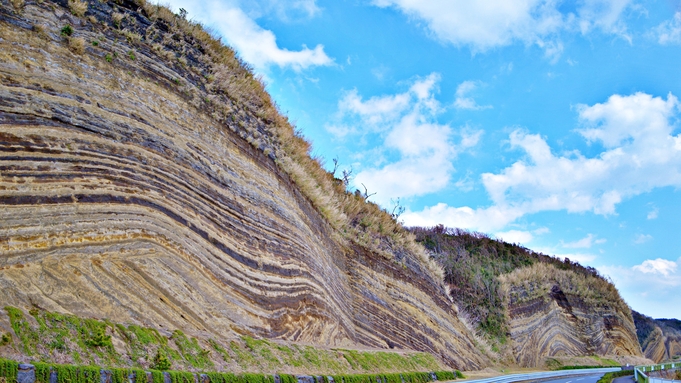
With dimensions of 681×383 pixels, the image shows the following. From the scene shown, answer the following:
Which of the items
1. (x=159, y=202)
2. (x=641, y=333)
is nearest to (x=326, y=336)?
(x=159, y=202)

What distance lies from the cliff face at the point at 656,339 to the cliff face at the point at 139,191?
193 ft

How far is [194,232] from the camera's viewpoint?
1109 cm

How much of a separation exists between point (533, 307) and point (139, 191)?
31.1 metres

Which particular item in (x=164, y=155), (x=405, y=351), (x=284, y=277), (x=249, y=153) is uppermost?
(x=249, y=153)

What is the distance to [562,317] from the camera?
3672 cm

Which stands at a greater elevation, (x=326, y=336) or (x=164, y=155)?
(x=164, y=155)

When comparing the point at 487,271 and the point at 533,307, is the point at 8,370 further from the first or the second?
the point at 487,271

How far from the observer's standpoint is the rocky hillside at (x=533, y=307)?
108 ft

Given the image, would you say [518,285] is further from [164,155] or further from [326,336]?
[164,155]

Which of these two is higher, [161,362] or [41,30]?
[41,30]

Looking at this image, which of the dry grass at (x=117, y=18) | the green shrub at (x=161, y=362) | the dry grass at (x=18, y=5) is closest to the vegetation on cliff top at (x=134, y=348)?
the green shrub at (x=161, y=362)

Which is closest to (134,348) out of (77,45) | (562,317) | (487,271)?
(77,45)

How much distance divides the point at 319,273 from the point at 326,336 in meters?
1.92

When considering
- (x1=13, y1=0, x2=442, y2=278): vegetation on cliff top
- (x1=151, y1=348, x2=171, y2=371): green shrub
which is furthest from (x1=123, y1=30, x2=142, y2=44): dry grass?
(x1=151, y1=348, x2=171, y2=371): green shrub
